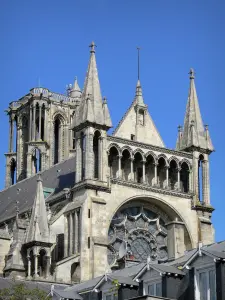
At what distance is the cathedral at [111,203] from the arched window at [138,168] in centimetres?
7

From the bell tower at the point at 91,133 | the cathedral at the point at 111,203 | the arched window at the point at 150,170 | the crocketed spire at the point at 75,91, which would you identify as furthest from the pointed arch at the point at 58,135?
the bell tower at the point at 91,133

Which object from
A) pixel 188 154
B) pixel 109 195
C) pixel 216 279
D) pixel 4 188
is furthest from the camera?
pixel 4 188

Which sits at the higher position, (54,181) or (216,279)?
(54,181)

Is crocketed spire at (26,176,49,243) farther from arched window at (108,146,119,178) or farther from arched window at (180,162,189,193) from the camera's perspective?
arched window at (180,162,189,193)

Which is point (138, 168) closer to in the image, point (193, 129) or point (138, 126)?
point (138, 126)

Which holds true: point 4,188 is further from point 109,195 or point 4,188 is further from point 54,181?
point 109,195

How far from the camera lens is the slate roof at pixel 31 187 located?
74.1m

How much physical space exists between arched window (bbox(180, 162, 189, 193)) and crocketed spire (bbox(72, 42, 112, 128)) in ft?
23.7

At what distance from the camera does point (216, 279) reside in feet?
131

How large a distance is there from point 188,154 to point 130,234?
7.51 meters

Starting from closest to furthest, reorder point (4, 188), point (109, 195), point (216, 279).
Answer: point (216, 279), point (109, 195), point (4, 188)

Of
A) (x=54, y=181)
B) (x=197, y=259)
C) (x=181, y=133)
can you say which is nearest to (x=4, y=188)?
(x=54, y=181)

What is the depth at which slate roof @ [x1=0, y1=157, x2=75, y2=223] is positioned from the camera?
74.1 meters

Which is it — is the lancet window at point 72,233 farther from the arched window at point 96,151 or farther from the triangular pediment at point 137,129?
the triangular pediment at point 137,129
